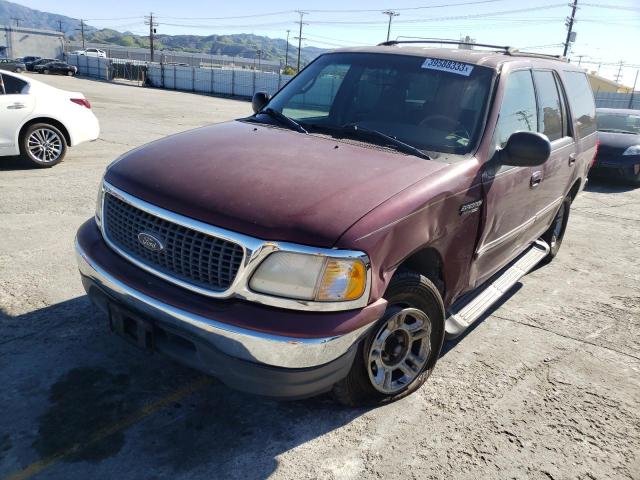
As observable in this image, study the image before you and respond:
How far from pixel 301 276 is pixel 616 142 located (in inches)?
406

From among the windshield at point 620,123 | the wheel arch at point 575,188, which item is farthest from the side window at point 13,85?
the windshield at point 620,123

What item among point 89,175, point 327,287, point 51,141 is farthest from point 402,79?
point 51,141

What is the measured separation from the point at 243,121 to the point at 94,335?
71.5 inches

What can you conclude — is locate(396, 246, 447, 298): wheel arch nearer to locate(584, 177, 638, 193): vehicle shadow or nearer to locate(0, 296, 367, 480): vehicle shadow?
locate(0, 296, 367, 480): vehicle shadow

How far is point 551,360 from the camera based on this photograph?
3.71 metres

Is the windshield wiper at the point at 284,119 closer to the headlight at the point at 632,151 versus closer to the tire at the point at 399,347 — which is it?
the tire at the point at 399,347

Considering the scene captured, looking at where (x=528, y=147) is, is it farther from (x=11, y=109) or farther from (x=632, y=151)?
(x=632, y=151)

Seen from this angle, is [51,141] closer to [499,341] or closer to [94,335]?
[94,335]

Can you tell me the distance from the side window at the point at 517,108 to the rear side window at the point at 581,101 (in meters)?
1.06

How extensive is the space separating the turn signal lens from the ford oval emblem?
827 mm

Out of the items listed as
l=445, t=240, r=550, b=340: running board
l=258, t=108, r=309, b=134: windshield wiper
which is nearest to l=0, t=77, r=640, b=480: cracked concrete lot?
l=445, t=240, r=550, b=340: running board

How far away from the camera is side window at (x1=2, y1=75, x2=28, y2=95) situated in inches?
305

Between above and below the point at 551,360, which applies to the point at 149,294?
above

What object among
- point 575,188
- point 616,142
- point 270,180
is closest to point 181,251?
point 270,180
